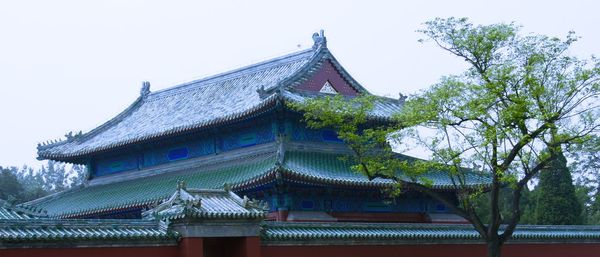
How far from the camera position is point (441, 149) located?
21281mm

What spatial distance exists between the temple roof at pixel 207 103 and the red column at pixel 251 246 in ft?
23.8

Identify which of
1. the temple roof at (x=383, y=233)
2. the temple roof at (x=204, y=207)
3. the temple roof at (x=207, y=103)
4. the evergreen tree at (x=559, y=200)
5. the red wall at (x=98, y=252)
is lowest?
the red wall at (x=98, y=252)

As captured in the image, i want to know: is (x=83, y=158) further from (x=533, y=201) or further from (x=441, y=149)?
(x=533, y=201)

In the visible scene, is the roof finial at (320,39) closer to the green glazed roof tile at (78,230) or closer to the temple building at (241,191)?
the temple building at (241,191)

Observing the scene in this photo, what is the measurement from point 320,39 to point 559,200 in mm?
15339

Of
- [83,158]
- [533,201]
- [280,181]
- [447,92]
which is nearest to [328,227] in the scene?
[280,181]

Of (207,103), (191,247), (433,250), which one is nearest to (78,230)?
(191,247)

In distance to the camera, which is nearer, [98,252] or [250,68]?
[98,252]

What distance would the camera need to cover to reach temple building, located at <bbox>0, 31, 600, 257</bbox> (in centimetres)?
1848

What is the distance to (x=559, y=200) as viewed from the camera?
3881cm

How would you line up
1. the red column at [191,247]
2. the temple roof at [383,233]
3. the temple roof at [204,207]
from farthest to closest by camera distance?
the temple roof at [383,233] → the temple roof at [204,207] → the red column at [191,247]

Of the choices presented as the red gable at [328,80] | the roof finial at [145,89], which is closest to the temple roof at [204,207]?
the red gable at [328,80]

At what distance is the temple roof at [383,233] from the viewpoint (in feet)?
68.2

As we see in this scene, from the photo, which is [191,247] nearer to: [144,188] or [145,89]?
[144,188]
